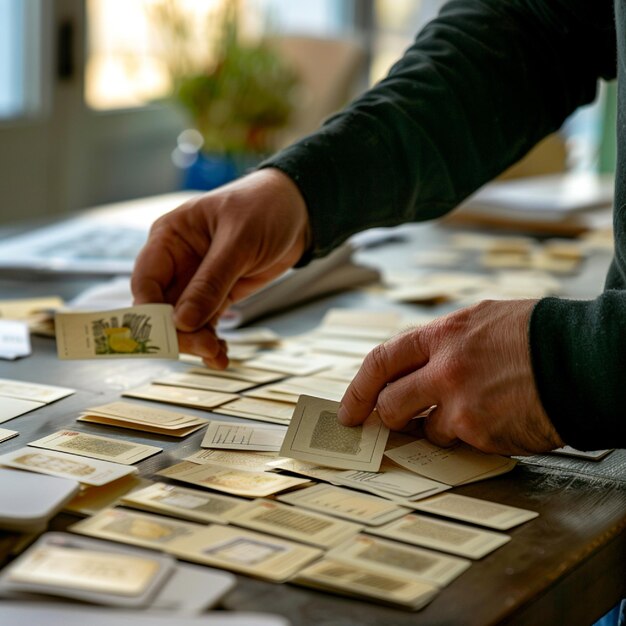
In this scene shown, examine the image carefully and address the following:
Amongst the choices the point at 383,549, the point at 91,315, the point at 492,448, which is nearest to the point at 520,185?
the point at 91,315

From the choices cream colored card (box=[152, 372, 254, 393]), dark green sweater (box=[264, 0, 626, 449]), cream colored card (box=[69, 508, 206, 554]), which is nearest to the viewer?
cream colored card (box=[69, 508, 206, 554])

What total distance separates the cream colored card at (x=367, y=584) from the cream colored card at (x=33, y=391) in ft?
1.63

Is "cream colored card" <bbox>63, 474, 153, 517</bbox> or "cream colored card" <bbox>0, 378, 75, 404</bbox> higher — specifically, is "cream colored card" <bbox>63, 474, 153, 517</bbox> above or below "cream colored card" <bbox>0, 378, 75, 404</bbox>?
above

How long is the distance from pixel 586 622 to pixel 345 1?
5.34 m

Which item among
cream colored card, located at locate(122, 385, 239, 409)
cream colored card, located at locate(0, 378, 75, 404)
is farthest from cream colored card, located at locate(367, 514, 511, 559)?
cream colored card, located at locate(0, 378, 75, 404)

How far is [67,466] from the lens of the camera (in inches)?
36.0

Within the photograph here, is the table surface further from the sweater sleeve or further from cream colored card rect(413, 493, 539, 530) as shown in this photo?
the sweater sleeve

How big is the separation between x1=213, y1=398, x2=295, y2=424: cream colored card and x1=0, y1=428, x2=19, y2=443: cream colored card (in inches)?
8.4

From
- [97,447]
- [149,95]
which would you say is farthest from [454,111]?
[149,95]

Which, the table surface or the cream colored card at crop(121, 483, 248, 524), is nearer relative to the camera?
the table surface

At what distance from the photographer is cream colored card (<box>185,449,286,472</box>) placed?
0.95 metres

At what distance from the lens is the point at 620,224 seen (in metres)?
1.08

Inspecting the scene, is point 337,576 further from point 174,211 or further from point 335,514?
point 174,211

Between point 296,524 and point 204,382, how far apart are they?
446mm
